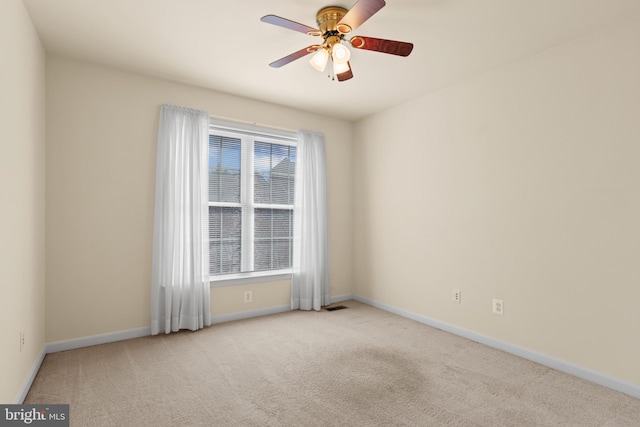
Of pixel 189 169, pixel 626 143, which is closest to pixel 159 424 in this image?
pixel 189 169

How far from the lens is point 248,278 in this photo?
4.05m

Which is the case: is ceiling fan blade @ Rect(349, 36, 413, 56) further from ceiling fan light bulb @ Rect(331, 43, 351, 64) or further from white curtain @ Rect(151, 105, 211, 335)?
white curtain @ Rect(151, 105, 211, 335)

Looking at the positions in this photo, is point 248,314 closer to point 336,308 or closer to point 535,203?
point 336,308

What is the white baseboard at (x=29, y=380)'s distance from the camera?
2119mm

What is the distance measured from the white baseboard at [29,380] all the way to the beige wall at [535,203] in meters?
3.57

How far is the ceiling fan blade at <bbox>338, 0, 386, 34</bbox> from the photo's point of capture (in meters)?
1.88

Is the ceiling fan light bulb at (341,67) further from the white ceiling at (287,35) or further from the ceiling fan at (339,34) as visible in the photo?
the white ceiling at (287,35)

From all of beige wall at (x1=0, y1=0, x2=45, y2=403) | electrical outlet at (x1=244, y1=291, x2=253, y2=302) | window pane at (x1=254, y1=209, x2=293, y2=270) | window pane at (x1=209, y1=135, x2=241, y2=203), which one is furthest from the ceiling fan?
electrical outlet at (x1=244, y1=291, x2=253, y2=302)

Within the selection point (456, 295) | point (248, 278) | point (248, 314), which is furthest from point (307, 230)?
point (456, 295)

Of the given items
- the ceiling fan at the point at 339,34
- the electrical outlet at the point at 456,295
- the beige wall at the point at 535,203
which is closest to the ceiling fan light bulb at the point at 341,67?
the ceiling fan at the point at 339,34

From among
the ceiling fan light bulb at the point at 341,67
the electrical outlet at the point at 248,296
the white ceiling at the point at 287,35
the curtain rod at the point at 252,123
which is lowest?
the electrical outlet at the point at 248,296

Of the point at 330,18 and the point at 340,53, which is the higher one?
the point at 330,18

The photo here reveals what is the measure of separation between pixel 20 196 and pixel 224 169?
2022mm

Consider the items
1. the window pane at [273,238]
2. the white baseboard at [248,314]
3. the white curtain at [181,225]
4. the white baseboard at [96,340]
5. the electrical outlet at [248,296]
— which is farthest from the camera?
the window pane at [273,238]
